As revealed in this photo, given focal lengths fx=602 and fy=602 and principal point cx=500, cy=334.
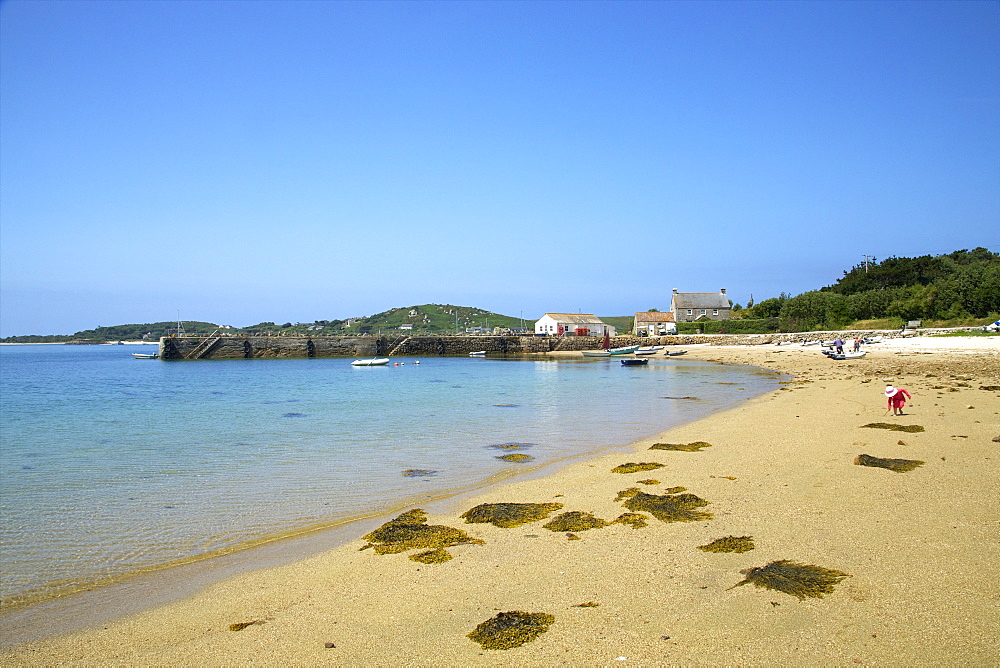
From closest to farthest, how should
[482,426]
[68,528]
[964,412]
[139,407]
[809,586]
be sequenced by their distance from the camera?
[809,586] < [68,528] < [964,412] < [482,426] < [139,407]

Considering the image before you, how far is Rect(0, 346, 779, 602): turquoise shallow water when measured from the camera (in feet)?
27.7

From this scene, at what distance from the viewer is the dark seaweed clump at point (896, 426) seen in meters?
12.7

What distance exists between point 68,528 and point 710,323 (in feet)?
301

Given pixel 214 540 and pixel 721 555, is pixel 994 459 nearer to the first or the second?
pixel 721 555

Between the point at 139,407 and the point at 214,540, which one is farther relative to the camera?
the point at 139,407

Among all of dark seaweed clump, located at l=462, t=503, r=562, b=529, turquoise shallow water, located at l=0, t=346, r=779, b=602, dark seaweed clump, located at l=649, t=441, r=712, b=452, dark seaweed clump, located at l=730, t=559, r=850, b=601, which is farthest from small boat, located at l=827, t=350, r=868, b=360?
dark seaweed clump, located at l=730, t=559, r=850, b=601

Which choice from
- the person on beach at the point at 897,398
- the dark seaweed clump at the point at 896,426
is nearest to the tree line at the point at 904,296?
the person on beach at the point at 897,398

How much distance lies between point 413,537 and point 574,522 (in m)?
2.10

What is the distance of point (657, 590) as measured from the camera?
18.0 feet

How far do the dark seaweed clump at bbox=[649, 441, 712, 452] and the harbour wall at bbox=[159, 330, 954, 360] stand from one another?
75.9m

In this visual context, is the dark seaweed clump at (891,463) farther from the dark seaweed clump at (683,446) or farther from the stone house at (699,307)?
the stone house at (699,307)

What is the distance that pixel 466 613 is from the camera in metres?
5.35

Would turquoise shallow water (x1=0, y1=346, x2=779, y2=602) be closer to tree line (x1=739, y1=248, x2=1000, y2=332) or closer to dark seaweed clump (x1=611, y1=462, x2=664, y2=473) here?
dark seaweed clump (x1=611, y1=462, x2=664, y2=473)

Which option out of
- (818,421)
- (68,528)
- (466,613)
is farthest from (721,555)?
(818,421)
